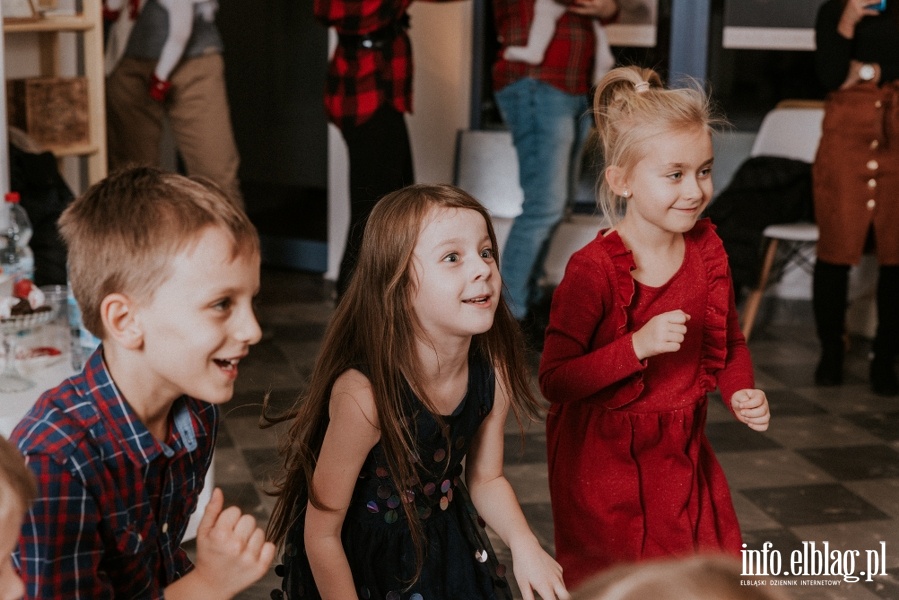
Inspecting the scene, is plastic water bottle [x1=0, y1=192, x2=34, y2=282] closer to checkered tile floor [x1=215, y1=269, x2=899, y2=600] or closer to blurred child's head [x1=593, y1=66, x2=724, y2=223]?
checkered tile floor [x1=215, y1=269, x2=899, y2=600]

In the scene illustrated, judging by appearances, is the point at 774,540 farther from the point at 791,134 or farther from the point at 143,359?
the point at 791,134

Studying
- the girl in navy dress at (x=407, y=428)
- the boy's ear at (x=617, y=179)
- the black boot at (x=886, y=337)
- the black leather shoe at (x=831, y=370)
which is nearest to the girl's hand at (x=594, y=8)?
the black boot at (x=886, y=337)

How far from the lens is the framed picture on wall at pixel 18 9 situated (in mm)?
3654

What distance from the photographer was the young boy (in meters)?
1.33

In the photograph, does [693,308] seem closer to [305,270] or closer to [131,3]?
[131,3]

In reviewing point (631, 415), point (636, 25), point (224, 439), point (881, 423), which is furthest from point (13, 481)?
point (636, 25)

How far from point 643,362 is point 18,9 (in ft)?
8.36

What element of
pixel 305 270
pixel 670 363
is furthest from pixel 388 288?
pixel 305 270

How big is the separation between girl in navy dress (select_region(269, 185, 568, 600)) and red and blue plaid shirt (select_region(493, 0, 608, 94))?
2552 millimetres

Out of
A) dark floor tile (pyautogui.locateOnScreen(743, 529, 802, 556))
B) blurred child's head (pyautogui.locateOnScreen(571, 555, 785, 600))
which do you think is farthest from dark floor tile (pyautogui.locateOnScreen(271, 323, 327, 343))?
blurred child's head (pyautogui.locateOnScreen(571, 555, 785, 600))

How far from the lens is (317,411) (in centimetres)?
180

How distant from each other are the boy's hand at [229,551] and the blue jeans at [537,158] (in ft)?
9.43

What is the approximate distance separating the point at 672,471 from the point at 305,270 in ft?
A: 12.0

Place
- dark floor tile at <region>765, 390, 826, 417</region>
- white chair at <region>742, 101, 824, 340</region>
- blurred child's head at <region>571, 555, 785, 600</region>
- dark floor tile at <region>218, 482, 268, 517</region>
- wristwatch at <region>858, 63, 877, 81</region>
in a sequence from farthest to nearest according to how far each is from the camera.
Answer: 1. white chair at <region>742, 101, 824, 340</region>
2. wristwatch at <region>858, 63, 877, 81</region>
3. dark floor tile at <region>765, 390, 826, 417</region>
4. dark floor tile at <region>218, 482, 268, 517</region>
5. blurred child's head at <region>571, 555, 785, 600</region>
